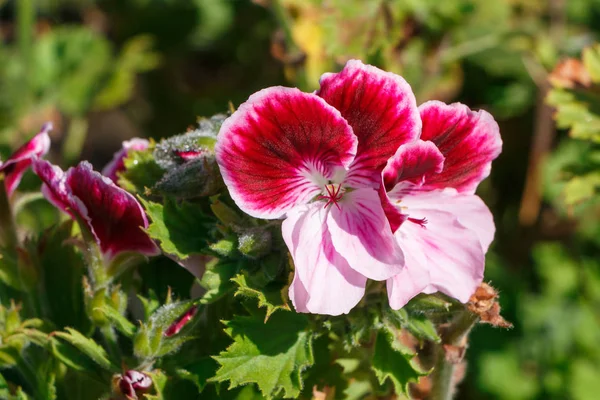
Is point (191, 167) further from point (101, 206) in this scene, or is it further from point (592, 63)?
point (592, 63)

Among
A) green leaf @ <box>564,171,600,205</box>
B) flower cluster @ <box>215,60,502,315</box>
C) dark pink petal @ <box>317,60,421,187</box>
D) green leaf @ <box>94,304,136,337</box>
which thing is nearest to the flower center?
flower cluster @ <box>215,60,502,315</box>

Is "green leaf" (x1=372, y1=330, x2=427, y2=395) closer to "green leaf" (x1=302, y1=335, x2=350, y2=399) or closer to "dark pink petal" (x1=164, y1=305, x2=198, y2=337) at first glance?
"green leaf" (x1=302, y1=335, x2=350, y2=399)

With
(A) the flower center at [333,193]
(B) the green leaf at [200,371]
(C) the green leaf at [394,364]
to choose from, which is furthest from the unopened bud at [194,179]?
(C) the green leaf at [394,364]

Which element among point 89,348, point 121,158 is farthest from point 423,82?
point 89,348

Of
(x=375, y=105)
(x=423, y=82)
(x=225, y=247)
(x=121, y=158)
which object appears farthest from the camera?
(x=423, y=82)

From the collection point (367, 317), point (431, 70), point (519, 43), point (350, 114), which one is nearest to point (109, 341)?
point (367, 317)

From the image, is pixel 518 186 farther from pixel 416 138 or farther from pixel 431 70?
pixel 416 138
